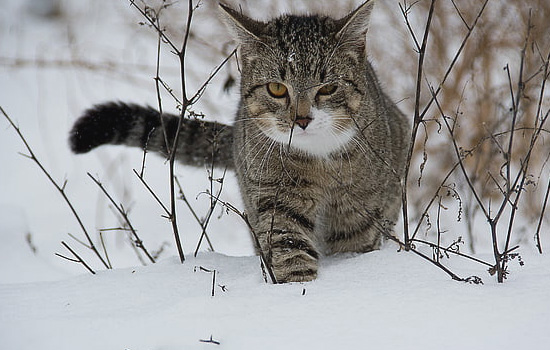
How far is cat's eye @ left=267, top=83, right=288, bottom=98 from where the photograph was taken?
8.50ft

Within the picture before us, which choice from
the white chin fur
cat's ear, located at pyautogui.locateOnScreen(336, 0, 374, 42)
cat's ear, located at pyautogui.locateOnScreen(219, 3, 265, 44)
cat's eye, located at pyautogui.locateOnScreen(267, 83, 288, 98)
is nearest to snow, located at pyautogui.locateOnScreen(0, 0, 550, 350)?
the white chin fur

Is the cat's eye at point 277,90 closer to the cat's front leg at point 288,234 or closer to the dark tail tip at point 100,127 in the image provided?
the cat's front leg at point 288,234

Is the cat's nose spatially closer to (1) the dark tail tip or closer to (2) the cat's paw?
(2) the cat's paw

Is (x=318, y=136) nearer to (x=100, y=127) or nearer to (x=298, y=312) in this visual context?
(x=298, y=312)

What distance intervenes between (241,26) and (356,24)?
485 millimetres

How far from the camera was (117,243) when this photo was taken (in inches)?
184

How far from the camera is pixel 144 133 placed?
319 centimetres

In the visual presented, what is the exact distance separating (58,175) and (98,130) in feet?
9.69

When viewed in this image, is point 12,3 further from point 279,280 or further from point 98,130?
point 279,280

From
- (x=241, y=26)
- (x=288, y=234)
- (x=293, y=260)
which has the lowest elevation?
(x=293, y=260)

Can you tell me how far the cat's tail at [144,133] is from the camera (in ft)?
9.71

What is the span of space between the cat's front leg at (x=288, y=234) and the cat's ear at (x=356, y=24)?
27.7 inches

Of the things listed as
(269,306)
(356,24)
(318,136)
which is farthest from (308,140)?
(269,306)

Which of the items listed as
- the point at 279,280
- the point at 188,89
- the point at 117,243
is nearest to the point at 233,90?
the point at 279,280
